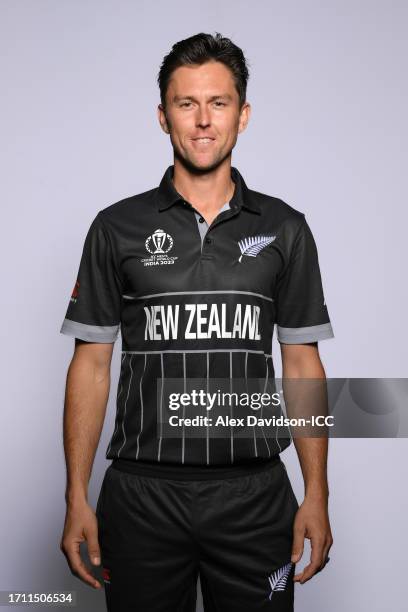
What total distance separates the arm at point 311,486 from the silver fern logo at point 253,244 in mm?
232

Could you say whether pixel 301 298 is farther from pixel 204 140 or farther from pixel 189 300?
pixel 204 140

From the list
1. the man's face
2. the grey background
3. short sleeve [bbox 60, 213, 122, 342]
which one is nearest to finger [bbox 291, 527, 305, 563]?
short sleeve [bbox 60, 213, 122, 342]

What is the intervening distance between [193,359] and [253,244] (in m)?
0.29

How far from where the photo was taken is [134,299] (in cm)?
199

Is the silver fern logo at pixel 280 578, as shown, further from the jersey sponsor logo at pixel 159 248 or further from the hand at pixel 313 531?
the jersey sponsor logo at pixel 159 248

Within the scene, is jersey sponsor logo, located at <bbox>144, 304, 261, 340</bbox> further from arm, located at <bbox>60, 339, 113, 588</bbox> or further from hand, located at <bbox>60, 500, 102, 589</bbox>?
hand, located at <bbox>60, 500, 102, 589</bbox>

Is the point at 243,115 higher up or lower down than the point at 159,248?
higher up

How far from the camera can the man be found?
1.91 metres

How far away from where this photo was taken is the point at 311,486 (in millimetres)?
2014

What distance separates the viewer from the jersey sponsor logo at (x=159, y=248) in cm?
196

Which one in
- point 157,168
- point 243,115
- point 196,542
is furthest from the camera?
point 157,168

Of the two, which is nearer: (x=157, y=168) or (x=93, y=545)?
(x=93, y=545)

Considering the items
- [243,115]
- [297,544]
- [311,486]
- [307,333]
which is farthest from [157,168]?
[297,544]

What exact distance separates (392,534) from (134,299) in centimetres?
164
